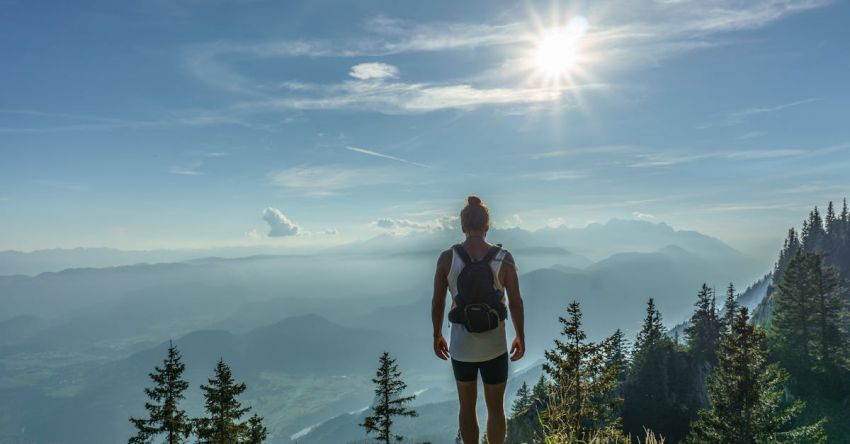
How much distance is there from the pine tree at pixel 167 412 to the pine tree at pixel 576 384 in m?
16.8

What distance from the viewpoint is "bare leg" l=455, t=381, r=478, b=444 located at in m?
5.49

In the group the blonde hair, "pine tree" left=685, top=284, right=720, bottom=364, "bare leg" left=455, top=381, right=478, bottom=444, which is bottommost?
"pine tree" left=685, top=284, right=720, bottom=364

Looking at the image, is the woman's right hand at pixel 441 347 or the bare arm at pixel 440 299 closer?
the bare arm at pixel 440 299

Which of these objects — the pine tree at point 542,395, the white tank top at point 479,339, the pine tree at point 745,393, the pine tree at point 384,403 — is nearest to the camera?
the white tank top at point 479,339

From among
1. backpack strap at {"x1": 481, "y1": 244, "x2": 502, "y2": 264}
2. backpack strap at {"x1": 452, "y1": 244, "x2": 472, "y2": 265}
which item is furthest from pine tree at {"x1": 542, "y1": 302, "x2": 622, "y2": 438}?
backpack strap at {"x1": 452, "y1": 244, "x2": 472, "y2": 265}

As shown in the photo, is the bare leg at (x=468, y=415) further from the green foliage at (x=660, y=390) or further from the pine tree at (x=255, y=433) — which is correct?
the green foliage at (x=660, y=390)

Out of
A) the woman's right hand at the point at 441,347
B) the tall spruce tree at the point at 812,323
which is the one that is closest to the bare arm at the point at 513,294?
the woman's right hand at the point at 441,347

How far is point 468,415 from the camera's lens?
5.55 meters

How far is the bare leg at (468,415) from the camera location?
216 inches

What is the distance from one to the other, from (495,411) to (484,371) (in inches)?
21.6

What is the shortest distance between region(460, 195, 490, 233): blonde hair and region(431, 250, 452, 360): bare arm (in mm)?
425

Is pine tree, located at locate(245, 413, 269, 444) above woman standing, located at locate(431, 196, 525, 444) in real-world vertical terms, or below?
below

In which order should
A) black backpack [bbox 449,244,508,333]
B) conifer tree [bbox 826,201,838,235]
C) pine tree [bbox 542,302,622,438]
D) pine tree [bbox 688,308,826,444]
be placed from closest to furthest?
1. black backpack [bbox 449,244,508,333]
2. pine tree [bbox 542,302,622,438]
3. pine tree [bbox 688,308,826,444]
4. conifer tree [bbox 826,201,838,235]

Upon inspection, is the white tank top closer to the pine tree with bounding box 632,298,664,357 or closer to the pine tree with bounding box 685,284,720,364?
the pine tree with bounding box 632,298,664,357
